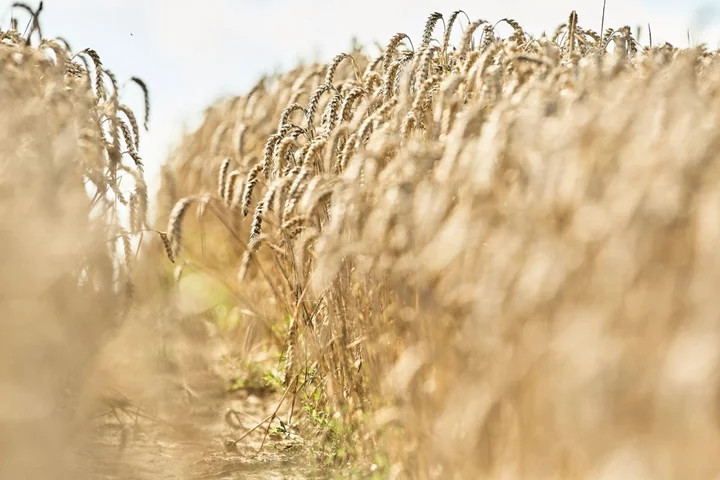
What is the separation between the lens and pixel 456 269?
1713mm

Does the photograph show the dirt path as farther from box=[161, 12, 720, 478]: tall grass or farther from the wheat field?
box=[161, 12, 720, 478]: tall grass

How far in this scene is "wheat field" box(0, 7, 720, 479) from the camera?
1.26 metres

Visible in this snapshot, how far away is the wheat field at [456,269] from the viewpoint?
1.26m

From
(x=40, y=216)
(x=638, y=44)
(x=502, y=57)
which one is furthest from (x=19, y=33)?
(x=638, y=44)

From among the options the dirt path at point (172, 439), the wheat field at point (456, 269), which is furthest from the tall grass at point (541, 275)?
the dirt path at point (172, 439)

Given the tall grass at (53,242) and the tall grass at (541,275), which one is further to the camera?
the tall grass at (53,242)

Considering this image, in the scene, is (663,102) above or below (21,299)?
above

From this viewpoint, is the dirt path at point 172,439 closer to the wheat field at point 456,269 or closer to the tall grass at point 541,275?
the wheat field at point 456,269

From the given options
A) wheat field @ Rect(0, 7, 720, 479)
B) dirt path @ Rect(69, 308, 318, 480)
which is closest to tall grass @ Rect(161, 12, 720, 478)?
wheat field @ Rect(0, 7, 720, 479)

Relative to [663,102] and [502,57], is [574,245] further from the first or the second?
[502,57]

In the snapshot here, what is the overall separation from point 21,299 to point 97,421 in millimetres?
1045

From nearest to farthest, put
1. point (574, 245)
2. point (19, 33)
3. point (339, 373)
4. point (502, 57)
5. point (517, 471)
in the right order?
point (574, 245) < point (517, 471) < point (502, 57) < point (339, 373) < point (19, 33)

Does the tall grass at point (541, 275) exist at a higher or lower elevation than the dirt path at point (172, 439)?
higher

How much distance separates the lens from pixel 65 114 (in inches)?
90.1
